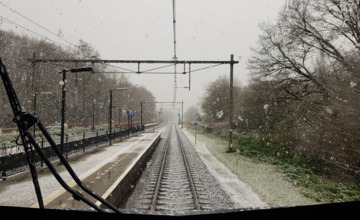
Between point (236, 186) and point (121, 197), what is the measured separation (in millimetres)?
4729

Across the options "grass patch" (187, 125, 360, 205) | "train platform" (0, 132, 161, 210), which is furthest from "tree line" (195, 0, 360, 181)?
"train platform" (0, 132, 161, 210)

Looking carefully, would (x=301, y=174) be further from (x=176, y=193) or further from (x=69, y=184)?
(x=69, y=184)

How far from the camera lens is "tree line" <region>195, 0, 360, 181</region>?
31.8 feet

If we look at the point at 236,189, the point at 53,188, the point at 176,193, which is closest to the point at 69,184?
the point at 53,188

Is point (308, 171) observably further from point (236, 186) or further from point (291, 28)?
point (291, 28)

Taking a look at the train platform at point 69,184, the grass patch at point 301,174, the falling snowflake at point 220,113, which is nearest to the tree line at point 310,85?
the grass patch at point 301,174

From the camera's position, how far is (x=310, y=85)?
16844mm

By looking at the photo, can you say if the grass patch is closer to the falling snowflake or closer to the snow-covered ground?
the snow-covered ground

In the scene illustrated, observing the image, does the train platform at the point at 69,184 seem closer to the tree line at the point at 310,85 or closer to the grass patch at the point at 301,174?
the grass patch at the point at 301,174

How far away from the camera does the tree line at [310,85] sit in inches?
382

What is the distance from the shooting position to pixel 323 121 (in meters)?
11.5

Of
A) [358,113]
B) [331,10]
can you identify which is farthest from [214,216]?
[331,10]

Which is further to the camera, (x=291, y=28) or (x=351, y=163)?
(x=291, y=28)

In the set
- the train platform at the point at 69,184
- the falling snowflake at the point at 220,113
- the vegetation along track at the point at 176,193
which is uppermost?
the falling snowflake at the point at 220,113
